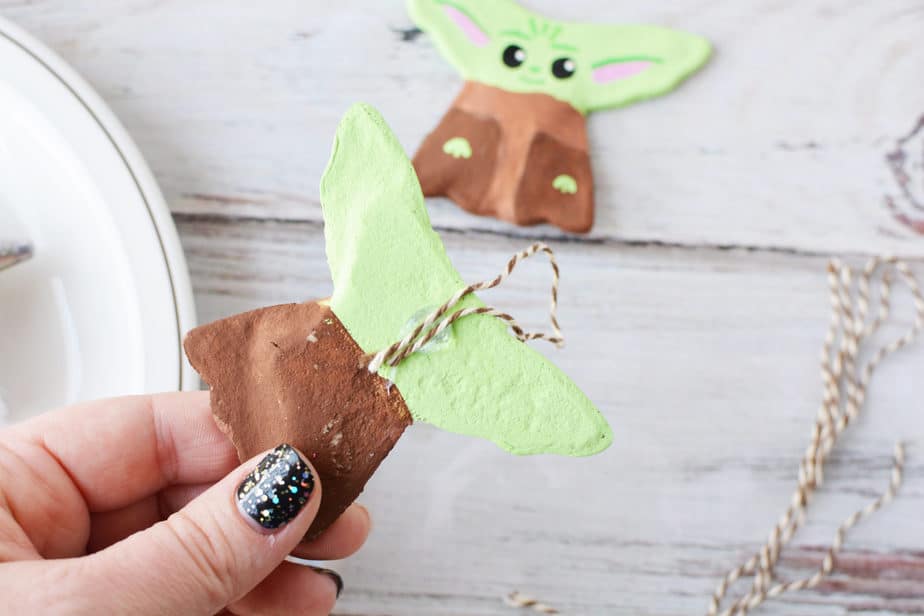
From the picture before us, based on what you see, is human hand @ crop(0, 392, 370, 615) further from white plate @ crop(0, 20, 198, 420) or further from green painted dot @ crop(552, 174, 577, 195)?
green painted dot @ crop(552, 174, 577, 195)

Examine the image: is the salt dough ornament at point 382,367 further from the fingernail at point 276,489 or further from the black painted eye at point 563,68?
the black painted eye at point 563,68

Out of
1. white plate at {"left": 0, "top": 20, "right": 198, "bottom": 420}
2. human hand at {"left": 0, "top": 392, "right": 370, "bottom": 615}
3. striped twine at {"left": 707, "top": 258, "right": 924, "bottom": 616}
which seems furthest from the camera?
striped twine at {"left": 707, "top": 258, "right": 924, "bottom": 616}

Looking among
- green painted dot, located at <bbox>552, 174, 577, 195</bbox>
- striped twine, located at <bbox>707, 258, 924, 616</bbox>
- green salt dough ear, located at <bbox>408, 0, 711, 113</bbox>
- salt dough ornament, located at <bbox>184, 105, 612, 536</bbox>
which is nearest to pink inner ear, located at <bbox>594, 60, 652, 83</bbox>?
green salt dough ear, located at <bbox>408, 0, 711, 113</bbox>

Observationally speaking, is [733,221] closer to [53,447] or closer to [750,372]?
[750,372]

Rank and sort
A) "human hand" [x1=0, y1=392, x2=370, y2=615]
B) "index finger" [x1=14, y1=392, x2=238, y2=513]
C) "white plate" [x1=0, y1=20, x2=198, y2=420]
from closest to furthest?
1. "human hand" [x1=0, y1=392, x2=370, y2=615]
2. "index finger" [x1=14, y1=392, x2=238, y2=513]
3. "white plate" [x1=0, y1=20, x2=198, y2=420]

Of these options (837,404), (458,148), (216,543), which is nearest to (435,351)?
(216,543)

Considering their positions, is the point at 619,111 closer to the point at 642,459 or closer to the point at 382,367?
the point at 642,459
